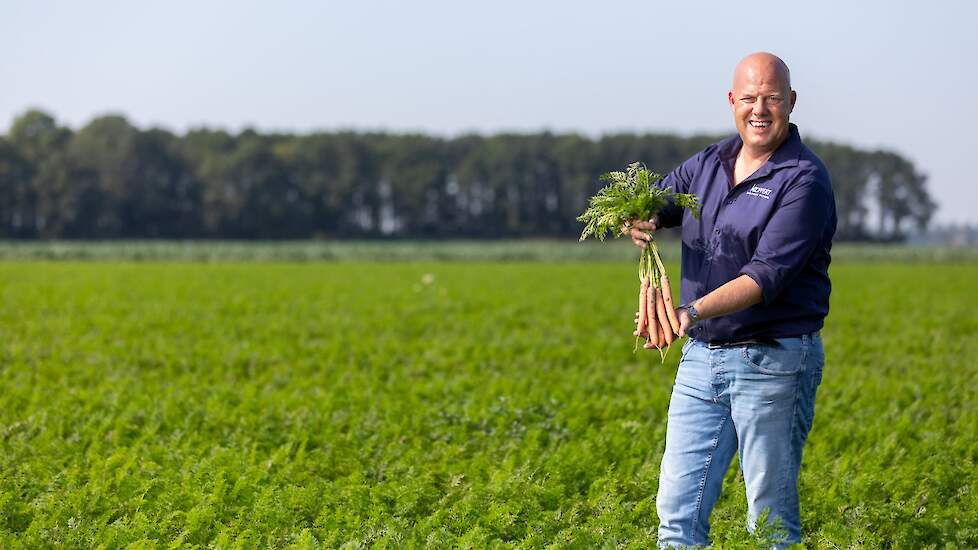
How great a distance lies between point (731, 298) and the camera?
3484 mm

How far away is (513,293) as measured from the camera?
73.2 feet

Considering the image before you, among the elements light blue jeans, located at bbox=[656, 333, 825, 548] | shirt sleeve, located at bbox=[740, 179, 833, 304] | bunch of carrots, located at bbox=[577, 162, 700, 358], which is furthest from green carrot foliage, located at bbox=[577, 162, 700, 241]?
light blue jeans, located at bbox=[656, 333, 825, 548]

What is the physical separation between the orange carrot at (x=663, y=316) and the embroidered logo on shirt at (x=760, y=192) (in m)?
0.51

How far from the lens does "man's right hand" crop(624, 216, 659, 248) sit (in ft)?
12.7

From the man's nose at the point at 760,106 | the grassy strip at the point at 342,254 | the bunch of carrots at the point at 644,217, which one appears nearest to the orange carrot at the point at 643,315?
the bunch of carrots at the point at 644,217

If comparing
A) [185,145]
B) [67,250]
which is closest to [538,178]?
[185,145]

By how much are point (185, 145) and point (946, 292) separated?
240 ft

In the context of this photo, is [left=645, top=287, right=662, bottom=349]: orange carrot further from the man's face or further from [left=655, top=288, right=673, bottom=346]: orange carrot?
the man's face

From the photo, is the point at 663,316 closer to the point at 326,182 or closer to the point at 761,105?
the point at 761,105

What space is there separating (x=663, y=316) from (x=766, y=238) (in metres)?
0.49

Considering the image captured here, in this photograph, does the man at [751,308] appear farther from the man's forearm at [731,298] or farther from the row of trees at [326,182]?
the row of trees at [326,182]

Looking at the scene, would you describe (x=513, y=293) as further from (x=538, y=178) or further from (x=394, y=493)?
(x=538, y=178)

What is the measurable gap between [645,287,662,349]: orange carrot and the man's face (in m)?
0.69

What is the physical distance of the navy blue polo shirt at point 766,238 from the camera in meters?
3.47
